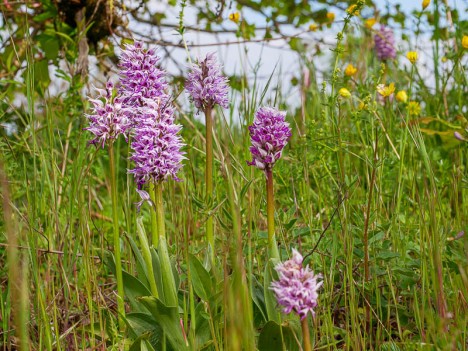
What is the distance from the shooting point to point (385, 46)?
17.0ft

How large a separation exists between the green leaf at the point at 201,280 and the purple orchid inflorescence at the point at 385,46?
12.1 ft

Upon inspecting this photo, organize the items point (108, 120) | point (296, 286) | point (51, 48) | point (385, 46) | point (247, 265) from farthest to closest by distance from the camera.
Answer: point (385, 46)
point (51, 48)
point (247, 265)
point (108, 120)
point (296, 286)

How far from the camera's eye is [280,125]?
1.73 meters

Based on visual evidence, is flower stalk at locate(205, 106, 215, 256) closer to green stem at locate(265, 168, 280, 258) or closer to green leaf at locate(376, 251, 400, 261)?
green stem at locate(265, 168, 280, 258)

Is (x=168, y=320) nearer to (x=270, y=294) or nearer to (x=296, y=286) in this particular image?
(x=270, y=294)

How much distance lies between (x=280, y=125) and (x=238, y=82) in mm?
3094

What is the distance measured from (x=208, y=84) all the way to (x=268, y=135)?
30 cm

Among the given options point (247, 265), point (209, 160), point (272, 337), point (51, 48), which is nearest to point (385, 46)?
point (51, 48)

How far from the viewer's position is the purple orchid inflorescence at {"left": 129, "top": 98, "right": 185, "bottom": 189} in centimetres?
172

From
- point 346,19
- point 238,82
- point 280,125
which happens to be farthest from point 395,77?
point 280,125

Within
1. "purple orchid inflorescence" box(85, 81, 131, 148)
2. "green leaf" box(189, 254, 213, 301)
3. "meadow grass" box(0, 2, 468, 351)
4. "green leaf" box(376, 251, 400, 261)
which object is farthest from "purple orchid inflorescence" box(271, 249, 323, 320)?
"green leaf" box(376, 251, 400, 261)

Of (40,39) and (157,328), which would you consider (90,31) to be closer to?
(40,39)

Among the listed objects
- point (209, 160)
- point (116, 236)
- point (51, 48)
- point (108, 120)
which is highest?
point (51, 48)

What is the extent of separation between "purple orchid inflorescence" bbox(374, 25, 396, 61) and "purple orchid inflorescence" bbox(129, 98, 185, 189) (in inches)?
146
